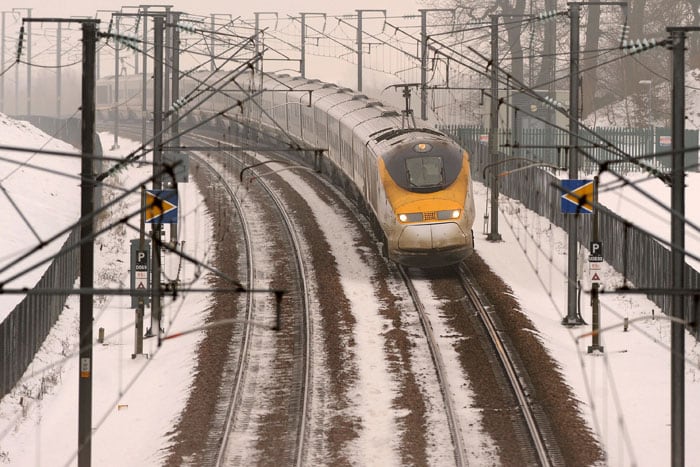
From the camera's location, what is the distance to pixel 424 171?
32531 millimetres

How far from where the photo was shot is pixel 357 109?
43.5 meters

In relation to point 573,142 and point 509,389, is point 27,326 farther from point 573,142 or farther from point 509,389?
point 573,142

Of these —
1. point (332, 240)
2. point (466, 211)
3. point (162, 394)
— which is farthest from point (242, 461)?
point (332, 240)

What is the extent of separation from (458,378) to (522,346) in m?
2.66

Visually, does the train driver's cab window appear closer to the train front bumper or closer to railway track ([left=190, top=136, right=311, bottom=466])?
the train front bumper

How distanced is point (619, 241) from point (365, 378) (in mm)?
11763

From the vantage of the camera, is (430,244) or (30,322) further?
(430,244)

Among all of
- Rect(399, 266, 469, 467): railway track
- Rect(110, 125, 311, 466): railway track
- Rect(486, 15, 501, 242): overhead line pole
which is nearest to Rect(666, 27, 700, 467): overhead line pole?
Rect(399, 266, 469, 467): railway track

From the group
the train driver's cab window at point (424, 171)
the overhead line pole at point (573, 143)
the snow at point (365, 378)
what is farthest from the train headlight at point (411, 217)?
the overhead line pole at point (573, 143)

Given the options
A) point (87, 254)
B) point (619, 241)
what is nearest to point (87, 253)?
point (87, 254)

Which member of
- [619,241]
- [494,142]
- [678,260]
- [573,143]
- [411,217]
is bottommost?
[619,241]

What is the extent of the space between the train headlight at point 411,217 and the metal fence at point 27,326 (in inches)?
298

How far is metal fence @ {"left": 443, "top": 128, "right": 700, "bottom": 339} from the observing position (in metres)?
30.2

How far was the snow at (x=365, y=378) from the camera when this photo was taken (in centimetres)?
2228
